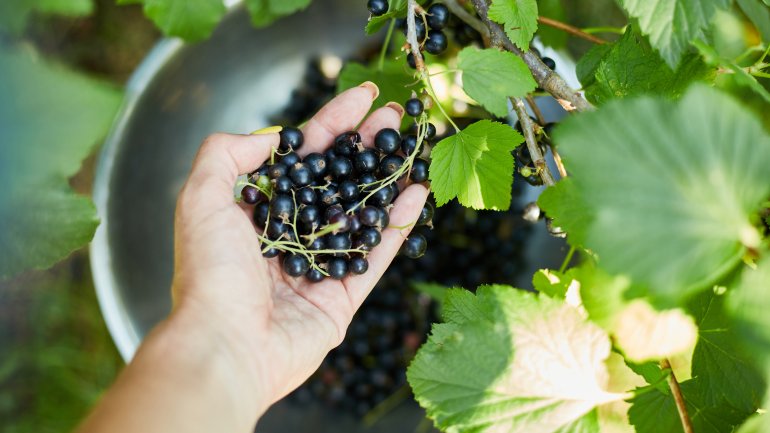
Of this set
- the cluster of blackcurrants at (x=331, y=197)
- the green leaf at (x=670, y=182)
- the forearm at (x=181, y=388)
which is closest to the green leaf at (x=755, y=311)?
the green leaf at (x=670, y=182)

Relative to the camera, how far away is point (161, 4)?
3.03 ft

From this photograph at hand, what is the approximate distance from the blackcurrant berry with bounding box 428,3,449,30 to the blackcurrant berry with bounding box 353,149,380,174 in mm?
180

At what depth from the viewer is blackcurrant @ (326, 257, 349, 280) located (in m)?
0.78

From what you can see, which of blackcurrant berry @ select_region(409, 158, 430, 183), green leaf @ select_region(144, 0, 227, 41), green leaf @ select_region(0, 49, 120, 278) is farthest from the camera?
green leaf @ select_region(144, 0, 227, 41)

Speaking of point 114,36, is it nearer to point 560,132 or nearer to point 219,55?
point 219,55

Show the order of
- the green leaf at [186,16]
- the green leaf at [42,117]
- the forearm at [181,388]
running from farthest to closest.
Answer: the green leaf at [186,16] → the forearm at [181,388] → the green leaf at [42,117]

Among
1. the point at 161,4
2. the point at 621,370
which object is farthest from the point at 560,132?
the point at 161,4

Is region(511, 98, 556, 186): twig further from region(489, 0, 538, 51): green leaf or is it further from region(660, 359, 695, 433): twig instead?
region(660, 359, 695, 433): twig

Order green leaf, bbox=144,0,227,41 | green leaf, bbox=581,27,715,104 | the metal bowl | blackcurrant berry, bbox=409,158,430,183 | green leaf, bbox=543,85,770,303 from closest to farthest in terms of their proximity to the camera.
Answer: green leaf, bbox=543,85,770,303, green leaf, bbox=581,27,715,104, blackcurrant berry, bbox=409,158,430,183, green leaf, bbox=144,0,227,41, the metal bowl

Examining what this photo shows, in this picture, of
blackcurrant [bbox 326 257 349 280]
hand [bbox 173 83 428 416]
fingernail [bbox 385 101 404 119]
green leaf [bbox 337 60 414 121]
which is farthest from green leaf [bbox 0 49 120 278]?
green leaf [bbox 337 60 414 121]

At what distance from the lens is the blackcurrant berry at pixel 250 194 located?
0.79 m

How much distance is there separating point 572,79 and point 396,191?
0.53 metres

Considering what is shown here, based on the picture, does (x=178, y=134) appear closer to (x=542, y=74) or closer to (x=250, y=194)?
(x=250, y=194)

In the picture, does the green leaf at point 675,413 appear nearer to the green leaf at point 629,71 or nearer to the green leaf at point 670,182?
the green leaf at point 670,182
